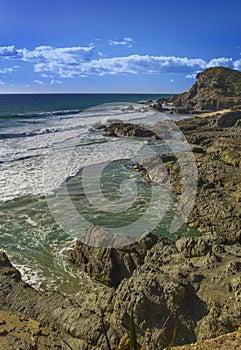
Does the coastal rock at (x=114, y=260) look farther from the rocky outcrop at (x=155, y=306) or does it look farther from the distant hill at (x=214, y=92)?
the distant hill at (x=214, y=92)

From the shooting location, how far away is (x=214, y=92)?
7019 cm

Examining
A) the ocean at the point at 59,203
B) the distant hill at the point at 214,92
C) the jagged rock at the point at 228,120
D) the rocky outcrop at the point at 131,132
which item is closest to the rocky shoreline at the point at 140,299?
the ocean at the point at 59,203

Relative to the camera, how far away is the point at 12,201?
47.3ft

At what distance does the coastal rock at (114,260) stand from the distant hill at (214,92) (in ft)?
180

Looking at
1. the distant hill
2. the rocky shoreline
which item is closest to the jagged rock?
the distant hill

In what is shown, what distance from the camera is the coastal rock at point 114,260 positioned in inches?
312

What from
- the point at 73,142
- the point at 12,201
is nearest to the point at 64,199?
the point at 12,201

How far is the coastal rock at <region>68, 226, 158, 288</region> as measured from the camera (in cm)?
792

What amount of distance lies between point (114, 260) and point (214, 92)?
67.9 metres

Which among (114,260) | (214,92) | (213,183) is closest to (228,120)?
(213,183)

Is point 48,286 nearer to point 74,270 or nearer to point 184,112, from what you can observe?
point 74,270

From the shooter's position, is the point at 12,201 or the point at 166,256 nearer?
the point at 166,256

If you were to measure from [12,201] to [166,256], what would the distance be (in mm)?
9128

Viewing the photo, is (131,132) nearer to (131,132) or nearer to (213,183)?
(131,132)
